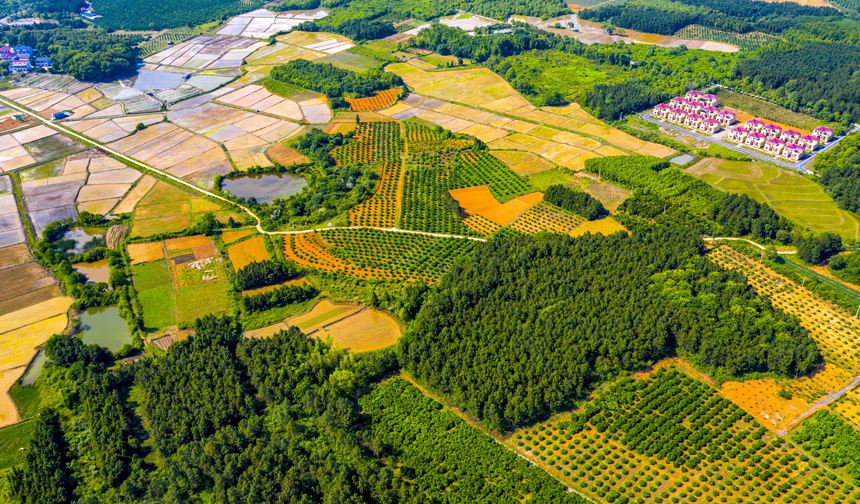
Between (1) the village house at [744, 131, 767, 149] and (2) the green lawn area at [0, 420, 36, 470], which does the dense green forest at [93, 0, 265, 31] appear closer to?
(2) the green lawn area at [0, 420, 36, 470]

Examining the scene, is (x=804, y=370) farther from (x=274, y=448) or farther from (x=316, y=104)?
(x=316, y=104)

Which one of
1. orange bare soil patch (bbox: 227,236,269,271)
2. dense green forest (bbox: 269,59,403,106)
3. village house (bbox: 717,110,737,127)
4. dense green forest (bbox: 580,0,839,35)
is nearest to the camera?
orange bare soil patch (bbox: 227,236,269,271)

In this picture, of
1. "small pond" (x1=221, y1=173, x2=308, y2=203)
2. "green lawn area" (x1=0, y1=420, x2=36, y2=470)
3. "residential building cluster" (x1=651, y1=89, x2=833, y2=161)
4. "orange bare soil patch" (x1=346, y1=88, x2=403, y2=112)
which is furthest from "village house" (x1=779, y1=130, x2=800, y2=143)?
"green lawn area" (x1=0, y1=420, x2=36, y2=470)

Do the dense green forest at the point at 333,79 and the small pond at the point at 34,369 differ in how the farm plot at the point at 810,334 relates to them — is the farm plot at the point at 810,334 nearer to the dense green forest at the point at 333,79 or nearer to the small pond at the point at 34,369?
the small pond at the point at 34,369

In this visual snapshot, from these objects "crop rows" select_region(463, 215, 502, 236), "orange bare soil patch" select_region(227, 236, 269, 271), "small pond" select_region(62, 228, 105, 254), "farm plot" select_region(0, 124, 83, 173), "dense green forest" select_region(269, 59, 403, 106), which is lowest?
"orange bare soil patch" select_region(227, 236, 269, 271)

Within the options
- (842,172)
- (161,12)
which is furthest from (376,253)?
(161,12)

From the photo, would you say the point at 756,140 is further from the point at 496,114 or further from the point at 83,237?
the point at 83,237
